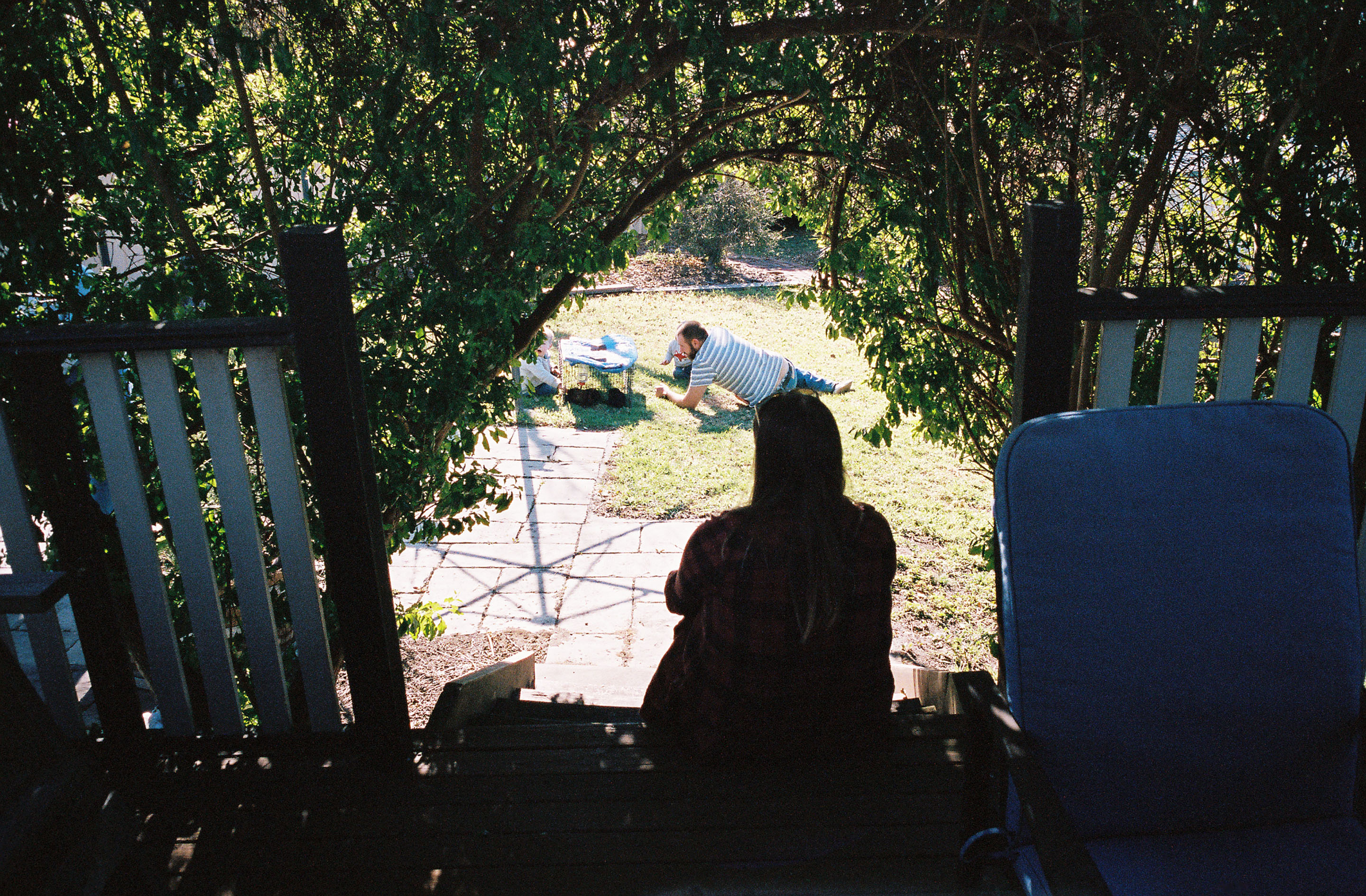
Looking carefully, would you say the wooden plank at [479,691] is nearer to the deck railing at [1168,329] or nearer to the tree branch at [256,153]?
the tree branch at [256,153]

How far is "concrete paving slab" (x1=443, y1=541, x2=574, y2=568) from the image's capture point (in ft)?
18.3

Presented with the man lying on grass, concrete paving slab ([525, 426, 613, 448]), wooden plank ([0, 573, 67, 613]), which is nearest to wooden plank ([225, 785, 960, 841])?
wooden plank ([0, 573, 67, 613])

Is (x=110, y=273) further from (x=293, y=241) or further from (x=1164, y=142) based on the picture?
(x=1164, y=142)

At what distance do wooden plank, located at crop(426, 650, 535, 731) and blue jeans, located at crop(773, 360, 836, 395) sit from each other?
508 centimetres

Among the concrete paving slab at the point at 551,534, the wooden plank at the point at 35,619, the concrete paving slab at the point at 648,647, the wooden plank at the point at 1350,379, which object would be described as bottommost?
the concrete paving slab at the point at 648,647

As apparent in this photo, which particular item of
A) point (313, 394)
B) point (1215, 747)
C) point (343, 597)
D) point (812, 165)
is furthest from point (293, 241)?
point (812, 165)

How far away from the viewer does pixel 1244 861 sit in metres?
1.52

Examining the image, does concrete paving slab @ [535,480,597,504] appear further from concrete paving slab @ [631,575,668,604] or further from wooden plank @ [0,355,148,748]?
wooden plank @ [0,355,148,748]

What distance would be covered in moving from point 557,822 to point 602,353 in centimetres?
731

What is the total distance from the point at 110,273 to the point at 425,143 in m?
1.02

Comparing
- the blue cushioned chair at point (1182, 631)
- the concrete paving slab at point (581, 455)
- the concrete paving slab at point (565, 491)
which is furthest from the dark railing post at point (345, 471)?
the concrete paving slab at point (581, 455)

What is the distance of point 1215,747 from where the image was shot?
5.29 feet

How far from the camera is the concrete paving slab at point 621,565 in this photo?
5.45 metres

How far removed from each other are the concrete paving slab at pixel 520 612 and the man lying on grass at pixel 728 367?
3.40 m
